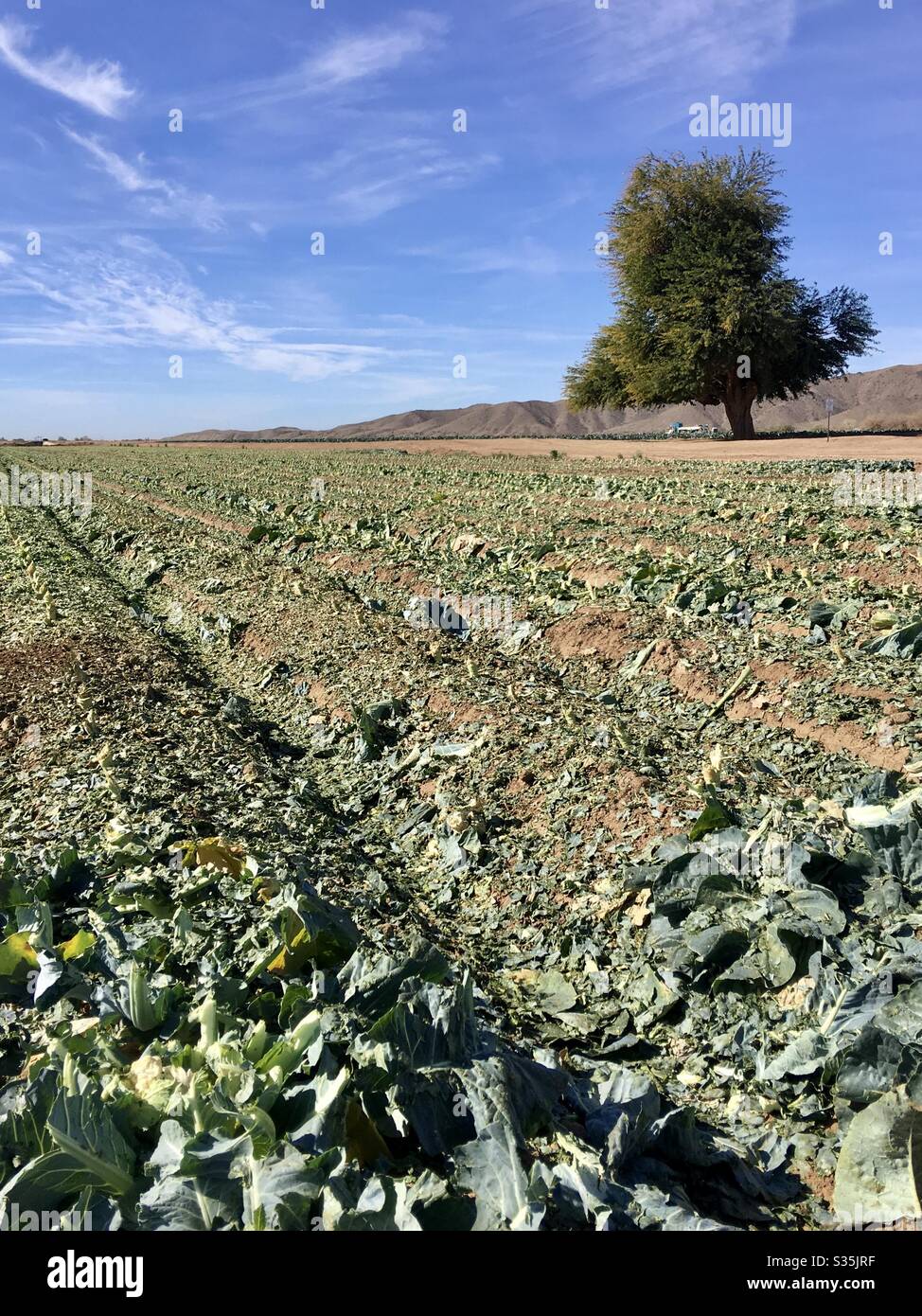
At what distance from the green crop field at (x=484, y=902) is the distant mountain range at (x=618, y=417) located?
127437 millimetres

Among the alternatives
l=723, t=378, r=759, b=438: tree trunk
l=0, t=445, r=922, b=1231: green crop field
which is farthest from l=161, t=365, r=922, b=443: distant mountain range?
l=0, t=445, r=922, b=1231: green crop field

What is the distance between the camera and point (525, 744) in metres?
6.01

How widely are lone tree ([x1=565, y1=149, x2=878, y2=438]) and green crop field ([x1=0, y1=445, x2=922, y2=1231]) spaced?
95.5 ft

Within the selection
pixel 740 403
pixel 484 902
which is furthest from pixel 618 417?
pixel 484 902

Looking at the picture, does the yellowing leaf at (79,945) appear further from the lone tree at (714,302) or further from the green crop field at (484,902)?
the lone tree at (714,302)

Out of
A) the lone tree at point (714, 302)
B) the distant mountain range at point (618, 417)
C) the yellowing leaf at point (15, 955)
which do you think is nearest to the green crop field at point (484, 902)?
the yellowing leaf at point (15, 955)

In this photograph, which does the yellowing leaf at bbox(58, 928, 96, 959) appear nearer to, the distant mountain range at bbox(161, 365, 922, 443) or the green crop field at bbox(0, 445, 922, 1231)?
the green crop field at bbox(0, 445, 922, 1231)

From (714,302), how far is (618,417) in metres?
152

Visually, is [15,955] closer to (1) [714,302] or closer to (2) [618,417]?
(1) [714,302]

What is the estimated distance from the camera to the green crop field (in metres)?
2.56

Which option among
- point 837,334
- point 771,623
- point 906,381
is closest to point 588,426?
point 906,381

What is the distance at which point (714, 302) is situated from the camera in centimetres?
3675

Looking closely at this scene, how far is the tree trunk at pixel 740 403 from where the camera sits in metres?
39.1
